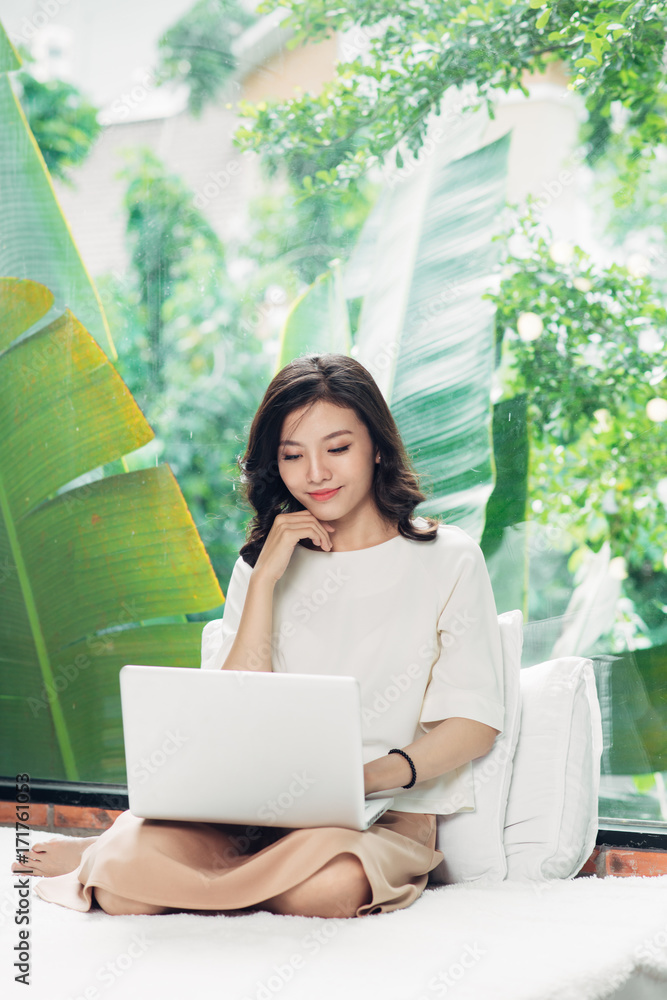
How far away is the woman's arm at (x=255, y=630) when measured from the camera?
176 centimetres

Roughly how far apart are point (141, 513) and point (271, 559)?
0.89m

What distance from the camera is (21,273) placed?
8.85 feet

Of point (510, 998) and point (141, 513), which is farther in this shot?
point (141, 513)

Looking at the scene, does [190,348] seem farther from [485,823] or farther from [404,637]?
[485,823]

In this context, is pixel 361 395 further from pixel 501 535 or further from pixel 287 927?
pixel 287 927

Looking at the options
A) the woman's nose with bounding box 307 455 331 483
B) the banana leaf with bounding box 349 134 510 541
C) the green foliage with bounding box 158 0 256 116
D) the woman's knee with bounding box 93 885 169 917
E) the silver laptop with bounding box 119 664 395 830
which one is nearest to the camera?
the silver laptop with bounding box 119 664 395 830

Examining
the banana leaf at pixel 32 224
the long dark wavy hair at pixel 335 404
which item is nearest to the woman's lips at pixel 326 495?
the long dark wavy hair at pixel 335 404

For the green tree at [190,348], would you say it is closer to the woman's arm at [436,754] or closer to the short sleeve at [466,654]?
the short sleeve at [466,654]

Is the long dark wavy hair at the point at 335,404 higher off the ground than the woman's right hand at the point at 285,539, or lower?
higher

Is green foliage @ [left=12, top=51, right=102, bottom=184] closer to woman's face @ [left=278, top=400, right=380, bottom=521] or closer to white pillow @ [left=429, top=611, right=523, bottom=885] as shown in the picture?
woman's face @ [left=278, top=400, right=380, bottom=521]

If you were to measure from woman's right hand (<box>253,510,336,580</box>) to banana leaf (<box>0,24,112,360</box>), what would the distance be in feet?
3.68

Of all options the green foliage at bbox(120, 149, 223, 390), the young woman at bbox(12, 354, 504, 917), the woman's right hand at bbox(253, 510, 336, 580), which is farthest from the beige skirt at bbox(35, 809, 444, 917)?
the green foliage at bbox(120, 149, 223, 390)

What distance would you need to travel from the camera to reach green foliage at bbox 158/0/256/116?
2.55 metres

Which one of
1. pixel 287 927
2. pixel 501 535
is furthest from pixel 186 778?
pixel 501 535
